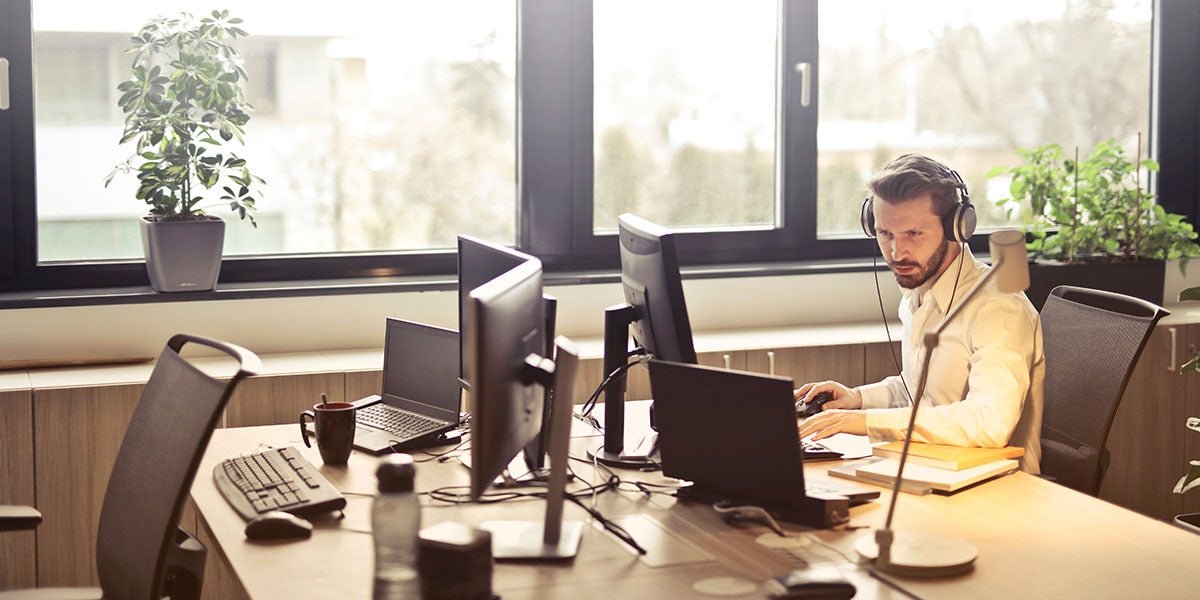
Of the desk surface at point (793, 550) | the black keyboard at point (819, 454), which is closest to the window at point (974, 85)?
the black keyboard at point (819, 454)

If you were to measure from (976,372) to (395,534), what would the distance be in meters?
1.27

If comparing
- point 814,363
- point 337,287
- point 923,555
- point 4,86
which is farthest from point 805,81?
point 923,555

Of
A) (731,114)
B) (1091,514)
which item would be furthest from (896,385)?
(731,114)

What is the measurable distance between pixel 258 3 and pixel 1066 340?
228cm

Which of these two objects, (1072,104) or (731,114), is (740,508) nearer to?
(731,114)

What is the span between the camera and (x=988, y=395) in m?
2.27

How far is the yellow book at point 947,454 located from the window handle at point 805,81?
1831 mm

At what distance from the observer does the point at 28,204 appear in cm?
322

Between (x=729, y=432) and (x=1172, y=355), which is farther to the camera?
(x=1172, y=355)

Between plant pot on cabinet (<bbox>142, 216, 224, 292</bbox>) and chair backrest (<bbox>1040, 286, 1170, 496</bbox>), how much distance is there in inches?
81.8

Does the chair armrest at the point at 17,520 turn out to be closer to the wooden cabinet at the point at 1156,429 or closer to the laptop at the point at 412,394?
the laptop at the point at 412,394

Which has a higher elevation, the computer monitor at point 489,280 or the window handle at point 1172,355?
the computer monitor at point 489,280

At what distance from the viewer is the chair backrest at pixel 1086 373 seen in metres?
2.44

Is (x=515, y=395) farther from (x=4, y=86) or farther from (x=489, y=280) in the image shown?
(x=4, y=86)
